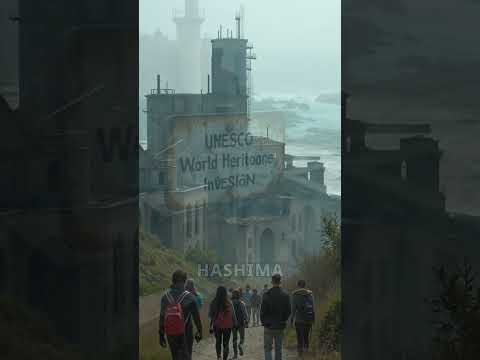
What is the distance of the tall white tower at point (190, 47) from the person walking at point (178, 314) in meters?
3.99

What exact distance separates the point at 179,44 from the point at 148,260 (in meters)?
2.72

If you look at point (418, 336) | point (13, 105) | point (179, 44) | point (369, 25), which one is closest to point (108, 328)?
point (13, 105)

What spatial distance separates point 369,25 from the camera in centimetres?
900

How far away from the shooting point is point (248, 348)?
10.8 m

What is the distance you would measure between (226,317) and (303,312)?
2.51 ft

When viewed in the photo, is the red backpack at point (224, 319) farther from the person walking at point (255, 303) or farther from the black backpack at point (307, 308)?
the person walking at point (255, 303)

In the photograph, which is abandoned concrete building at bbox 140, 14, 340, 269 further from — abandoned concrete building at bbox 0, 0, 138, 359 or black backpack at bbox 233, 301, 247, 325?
abandoned concrete building at bbox 0, 0, 138, 359

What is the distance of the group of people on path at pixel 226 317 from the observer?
30.2 feet

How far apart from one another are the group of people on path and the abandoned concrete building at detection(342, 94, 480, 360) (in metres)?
0.70

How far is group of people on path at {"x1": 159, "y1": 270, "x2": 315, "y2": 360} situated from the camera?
9.20 m

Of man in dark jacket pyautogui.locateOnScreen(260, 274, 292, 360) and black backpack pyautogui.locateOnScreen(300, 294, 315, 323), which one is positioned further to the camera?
black backpack pyautogui.locateOnScreen(300, 294, 315, 323)

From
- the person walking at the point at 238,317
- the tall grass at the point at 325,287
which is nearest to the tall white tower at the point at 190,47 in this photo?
the tall grass at the point at 325,287

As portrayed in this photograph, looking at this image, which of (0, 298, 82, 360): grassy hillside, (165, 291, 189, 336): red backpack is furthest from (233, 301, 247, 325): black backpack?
(0, 298, 82, 360): grassy hillside

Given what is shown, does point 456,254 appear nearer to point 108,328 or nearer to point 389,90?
point 389,90
